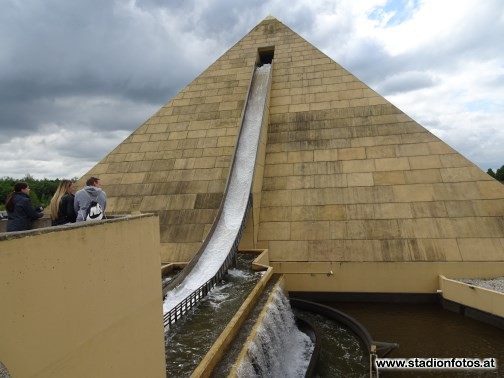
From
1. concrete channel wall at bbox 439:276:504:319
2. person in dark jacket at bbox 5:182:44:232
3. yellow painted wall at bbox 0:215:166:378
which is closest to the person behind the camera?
yellow painted wall at bbox 0:215:166:378

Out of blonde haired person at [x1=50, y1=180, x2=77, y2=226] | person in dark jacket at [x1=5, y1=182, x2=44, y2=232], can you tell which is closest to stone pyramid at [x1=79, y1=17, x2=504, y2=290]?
blonde haired person at [x1=50, y1=180, x2=77, y2=226]

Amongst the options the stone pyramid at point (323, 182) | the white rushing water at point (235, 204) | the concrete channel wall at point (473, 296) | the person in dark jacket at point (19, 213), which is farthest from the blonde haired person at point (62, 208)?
the concrete channel wall at point (473, 296)

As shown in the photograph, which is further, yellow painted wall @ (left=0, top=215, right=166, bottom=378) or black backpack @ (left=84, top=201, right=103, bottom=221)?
black backpack @ (left=84, top=201, right=103, bottom=221)

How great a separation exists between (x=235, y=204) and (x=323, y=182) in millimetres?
3093

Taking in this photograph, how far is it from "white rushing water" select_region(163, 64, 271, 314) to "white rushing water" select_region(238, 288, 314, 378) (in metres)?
1.98

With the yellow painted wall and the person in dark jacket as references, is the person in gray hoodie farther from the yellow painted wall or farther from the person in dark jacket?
the yellow painted wall

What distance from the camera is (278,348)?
7.28 m

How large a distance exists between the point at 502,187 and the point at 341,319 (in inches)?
253

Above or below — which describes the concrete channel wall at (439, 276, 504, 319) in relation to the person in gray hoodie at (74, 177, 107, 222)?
below

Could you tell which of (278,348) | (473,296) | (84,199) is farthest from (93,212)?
(473,296)

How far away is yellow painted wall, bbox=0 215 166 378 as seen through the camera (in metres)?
2.30

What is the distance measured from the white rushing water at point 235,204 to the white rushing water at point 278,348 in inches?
77.9

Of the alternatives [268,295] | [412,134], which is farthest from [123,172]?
[412,134]

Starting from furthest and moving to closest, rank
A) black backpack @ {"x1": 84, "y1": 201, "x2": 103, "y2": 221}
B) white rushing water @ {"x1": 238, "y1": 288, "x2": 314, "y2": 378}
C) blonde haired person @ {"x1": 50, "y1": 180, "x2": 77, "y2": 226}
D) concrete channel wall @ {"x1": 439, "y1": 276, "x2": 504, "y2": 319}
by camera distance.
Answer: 1. concrete channel wall @ {"x1": 439, "y1": 276, "x2": 504, "y2": 319}
2. white rushing water @ {"x1": 238, "y1": 288, "x2": 314, "y2": 378}
3. blonde haired person @ {"x1": 50, "y1": 180, "x2": 77, "y2": 226}
4. black backpack @ {"x1": 84, "y1": 201, "x2": 103, "y2": 221}
